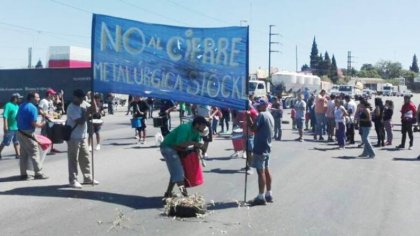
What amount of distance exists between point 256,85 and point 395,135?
24745mm

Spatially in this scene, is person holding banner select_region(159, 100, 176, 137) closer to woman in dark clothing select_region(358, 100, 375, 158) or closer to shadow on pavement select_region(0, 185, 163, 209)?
woman in dark clothing select_region(358, 100, 375, 158)

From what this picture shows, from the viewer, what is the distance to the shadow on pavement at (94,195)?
898cm

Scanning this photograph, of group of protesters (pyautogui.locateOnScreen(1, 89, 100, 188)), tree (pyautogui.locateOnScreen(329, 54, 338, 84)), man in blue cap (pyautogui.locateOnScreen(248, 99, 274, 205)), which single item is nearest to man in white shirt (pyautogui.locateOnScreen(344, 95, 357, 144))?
group of protesters (pyautogui.locateOnScreen(1, 89, 100, 188))

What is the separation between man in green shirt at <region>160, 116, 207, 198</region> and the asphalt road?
581 millimetres

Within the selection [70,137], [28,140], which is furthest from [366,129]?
[28,140]

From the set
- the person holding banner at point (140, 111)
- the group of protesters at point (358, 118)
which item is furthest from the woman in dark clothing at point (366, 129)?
the person holding banner at point (140, 111)

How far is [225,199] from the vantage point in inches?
374

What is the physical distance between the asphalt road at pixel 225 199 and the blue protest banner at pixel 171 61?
5.88 ft

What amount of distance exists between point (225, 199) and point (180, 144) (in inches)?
55.4

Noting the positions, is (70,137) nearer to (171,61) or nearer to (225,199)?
(171,61)

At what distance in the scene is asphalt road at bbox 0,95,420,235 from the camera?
7578 millimetres

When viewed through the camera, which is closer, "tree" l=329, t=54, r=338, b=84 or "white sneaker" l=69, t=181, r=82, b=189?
"white sneaker" l=69, t=181, r=82, b=189

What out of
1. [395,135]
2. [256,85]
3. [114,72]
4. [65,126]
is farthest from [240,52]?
[256,85]

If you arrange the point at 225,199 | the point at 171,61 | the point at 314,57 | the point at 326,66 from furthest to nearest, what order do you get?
the point at 314,57 → the point at 326,66 → the point at 171,61 → the point at 225,199
